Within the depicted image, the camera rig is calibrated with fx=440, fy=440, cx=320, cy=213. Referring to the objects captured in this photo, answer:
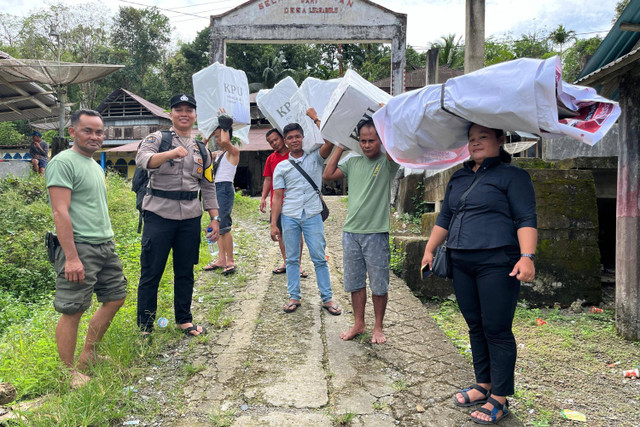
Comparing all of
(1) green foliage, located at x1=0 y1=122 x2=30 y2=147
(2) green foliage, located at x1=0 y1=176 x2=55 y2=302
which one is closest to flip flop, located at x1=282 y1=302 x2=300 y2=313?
(2) green foliage, located at x1=0 y1=176 x2=55 y2=302

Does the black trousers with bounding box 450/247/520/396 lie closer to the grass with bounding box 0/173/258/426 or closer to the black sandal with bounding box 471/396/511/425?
the black sandal with bounding box 471/396/511/425

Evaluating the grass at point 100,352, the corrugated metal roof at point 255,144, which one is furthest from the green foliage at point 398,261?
the corrugated metal roof at point 255,144

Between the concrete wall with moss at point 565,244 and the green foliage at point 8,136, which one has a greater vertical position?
the green foliage at point 8,136

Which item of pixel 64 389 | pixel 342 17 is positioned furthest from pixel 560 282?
pixel 342 17

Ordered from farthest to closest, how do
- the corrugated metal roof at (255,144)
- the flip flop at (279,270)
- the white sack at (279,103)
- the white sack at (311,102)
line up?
the corrugated metal roof at (255,144)
the flip flop at (279,270)
the white sack at (279,103)
the white sack at (311,102)

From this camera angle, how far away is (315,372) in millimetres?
3020

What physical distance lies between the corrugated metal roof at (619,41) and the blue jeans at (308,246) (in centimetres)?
322

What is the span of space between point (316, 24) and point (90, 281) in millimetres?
7646

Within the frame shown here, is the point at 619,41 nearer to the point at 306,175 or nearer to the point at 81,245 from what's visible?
the point at 306,175

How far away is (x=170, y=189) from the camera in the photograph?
338 centimetres

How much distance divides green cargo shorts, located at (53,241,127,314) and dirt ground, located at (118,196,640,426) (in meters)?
0.63

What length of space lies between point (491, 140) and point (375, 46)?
26.8 meters

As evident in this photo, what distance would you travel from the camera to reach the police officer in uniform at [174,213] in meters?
3.34

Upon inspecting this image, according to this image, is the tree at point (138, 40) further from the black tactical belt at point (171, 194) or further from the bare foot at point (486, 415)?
the bare foot at point (486, 415)
